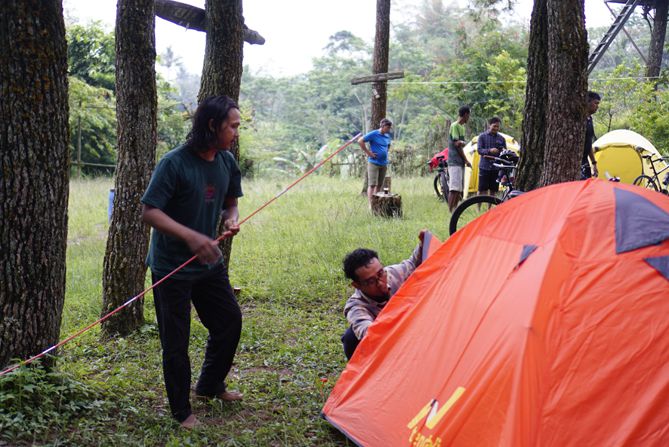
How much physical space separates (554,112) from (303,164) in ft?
81.7

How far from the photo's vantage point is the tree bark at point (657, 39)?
19.3m

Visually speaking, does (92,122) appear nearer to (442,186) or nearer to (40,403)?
(442,186)

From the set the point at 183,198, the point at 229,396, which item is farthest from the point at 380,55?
the point at 183,198

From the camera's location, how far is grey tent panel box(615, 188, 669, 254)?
315cm

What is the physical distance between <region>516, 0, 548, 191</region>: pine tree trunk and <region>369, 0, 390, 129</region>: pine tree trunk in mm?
6345

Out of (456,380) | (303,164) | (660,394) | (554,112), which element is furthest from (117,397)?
(303,164)

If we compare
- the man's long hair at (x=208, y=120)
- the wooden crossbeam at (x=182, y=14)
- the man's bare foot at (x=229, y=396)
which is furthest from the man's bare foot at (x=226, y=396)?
the wooden crossbeam at (x=182, y=14)

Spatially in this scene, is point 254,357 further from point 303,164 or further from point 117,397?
point 303,164

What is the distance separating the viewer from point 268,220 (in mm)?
11805

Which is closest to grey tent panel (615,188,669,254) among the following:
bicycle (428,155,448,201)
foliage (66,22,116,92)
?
bicycle (428,155,448,201)

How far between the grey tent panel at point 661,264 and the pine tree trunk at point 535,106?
11.4 feet

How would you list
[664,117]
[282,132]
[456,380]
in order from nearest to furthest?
[456,380] < [664,117] < [282,132]

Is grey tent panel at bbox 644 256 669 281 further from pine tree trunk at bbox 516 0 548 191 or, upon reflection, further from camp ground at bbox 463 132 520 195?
camp ground at bbox 463 132 520 195

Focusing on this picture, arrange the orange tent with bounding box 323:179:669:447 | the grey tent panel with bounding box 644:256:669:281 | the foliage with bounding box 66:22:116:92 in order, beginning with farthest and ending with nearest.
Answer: the foliage with bounding box 66:22:116:92, the grey tent panel with bounding box 644:256:669:281, the orange tent with bounding box 323:179:669:447
